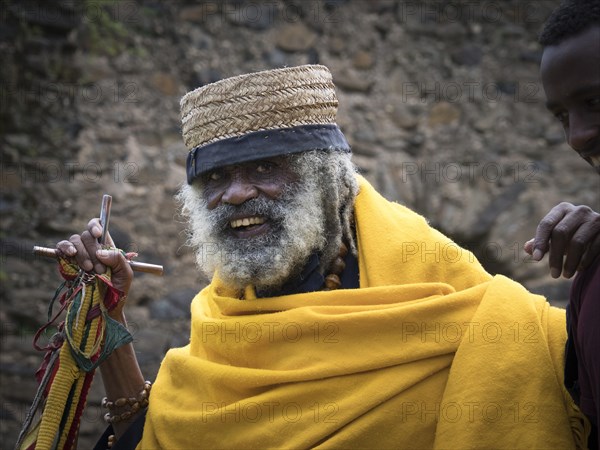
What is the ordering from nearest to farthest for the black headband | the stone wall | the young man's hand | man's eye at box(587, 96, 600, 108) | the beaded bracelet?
man's eye at box(587, 96, 600, 108)
the young man's hand
the black headband
the beaded bracelet
the stone wall

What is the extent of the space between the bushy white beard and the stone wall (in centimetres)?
179

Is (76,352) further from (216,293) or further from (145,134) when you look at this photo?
(145,134)

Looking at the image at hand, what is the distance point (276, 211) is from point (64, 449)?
1.03m

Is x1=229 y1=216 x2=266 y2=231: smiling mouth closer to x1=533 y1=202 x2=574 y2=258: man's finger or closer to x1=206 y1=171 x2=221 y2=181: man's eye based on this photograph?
x1=206 y1=171 x2=221 y2=181: man's eye

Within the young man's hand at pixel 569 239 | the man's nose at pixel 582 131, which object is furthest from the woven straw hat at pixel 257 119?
the man's nose at pixel 582 131

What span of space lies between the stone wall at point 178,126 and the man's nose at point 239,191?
185 cm

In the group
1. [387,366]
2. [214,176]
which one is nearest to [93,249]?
[214,176]

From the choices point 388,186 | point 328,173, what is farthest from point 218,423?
point 388,186

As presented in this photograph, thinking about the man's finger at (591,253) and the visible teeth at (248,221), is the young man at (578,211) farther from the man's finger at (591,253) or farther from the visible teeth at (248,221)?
the visible teeth at (248,221)

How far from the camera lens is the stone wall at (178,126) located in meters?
4.23

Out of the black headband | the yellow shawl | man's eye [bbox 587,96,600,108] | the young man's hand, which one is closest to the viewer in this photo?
man's eye [bbox 587,96,600,108]

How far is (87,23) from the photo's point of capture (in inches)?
177

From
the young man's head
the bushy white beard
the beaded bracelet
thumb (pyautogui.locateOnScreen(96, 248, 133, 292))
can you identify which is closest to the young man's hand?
the young man's head

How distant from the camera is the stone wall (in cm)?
423
